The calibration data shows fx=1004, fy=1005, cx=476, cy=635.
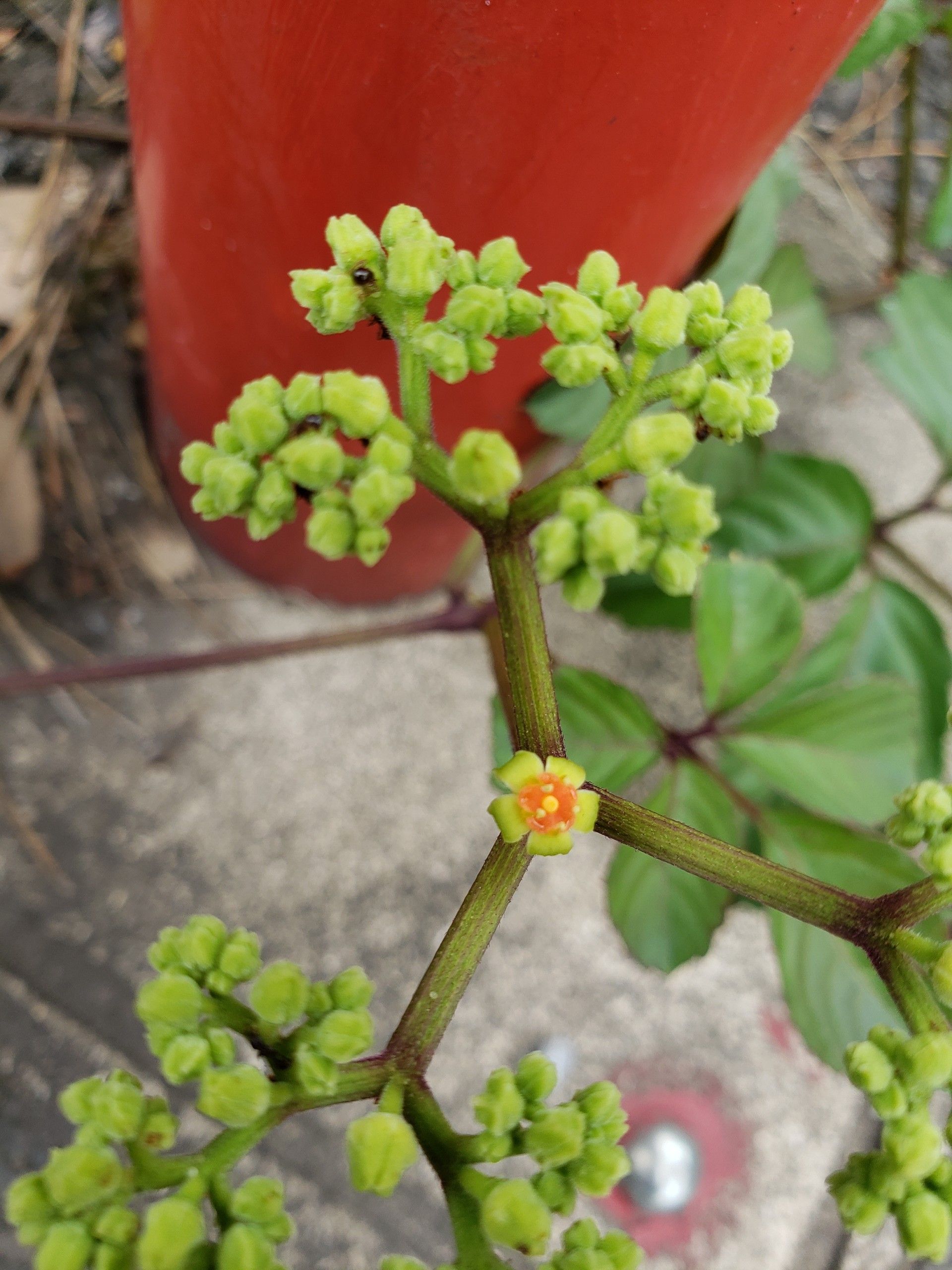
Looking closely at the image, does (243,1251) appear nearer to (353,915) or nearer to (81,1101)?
(81,1101)

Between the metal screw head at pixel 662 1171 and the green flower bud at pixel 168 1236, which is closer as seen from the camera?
the green flower bud at pixel 168 1236

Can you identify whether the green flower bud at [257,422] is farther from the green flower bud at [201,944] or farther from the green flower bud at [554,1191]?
the green flower bud at [554,1191]

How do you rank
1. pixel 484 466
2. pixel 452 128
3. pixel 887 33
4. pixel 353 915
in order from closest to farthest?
pixel 484 466, pixel 452 128, pixel 887 33, pixel 353 915

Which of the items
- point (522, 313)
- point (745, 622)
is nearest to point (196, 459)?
point (522, 313)

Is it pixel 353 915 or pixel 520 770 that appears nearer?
pixel 520 770

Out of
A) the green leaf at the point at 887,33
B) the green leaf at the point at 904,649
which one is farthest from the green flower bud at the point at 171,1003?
the green leaf at the point at 887,33

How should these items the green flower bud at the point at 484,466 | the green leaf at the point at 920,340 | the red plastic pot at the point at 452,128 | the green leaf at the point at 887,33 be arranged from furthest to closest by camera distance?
the green leaf at the point at 920,340 → the green leaf at the point at 887,33 → the red plastic pot at the point at 452,128 → the green flower bud at the point at 484,466

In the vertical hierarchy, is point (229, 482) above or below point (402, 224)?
below

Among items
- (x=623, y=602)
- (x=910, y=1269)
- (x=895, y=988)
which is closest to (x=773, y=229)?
(x=623, y=602)
